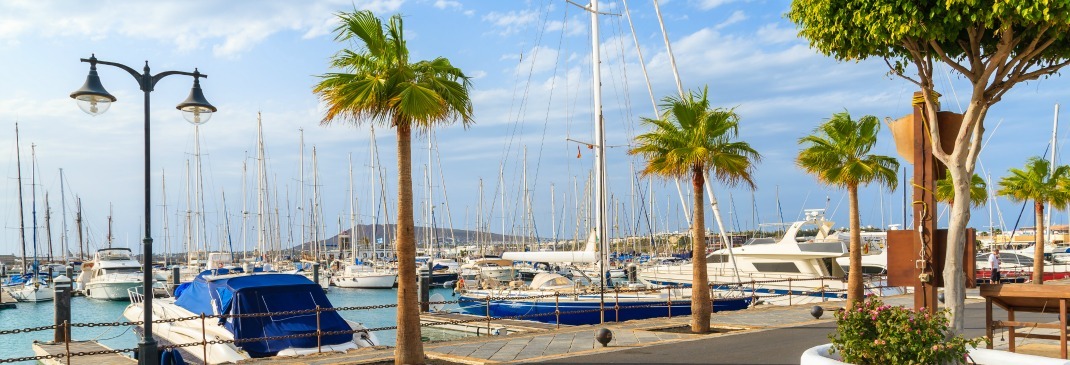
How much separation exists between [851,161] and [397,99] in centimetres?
1637

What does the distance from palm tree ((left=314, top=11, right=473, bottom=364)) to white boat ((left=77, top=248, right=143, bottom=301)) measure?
185 feet

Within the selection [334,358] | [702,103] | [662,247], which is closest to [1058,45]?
[702,103]

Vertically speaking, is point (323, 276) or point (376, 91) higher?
point (376, 91)

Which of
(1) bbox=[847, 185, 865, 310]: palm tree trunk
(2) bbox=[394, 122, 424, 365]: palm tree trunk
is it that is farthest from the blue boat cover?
(1) bbox=[847, 185, 865, 310]: palm tree trunk

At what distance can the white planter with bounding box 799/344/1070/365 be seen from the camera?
9.77 m

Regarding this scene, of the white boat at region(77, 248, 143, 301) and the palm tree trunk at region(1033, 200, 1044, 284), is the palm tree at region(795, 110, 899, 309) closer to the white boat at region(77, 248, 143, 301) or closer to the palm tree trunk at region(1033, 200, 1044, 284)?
the palm tree trunk at region(1033, 200, 1044, 284)

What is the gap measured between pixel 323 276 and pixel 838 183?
189ft

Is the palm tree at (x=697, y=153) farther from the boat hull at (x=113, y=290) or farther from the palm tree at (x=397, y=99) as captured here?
the boat hull at (x=113, y=290)

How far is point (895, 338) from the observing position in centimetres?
946

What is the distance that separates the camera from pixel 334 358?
1597cm

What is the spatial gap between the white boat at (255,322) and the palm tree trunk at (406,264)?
4476 millimetres

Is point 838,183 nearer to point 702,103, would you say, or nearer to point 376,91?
point 702,103

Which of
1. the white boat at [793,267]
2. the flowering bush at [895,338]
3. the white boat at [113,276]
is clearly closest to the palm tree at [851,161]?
Result: the white boat at [793,267]

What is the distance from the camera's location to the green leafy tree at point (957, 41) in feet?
32.3
